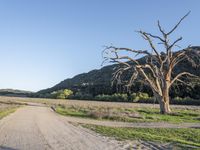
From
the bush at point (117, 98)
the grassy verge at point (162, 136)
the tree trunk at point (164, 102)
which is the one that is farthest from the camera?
the bush at point (117, 98)

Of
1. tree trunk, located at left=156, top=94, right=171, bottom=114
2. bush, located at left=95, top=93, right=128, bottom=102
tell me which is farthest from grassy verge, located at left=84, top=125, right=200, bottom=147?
bush, located at left=95, top=93, right=128, bottom=102

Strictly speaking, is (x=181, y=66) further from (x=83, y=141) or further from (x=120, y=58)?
(x=83, y=141)

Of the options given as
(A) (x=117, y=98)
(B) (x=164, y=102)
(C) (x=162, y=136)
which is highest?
(A) (x=117, y=98)

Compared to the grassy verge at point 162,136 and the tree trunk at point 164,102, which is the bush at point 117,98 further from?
the grassy verge at point 162,136

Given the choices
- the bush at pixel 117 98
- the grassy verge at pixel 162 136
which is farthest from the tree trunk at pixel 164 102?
the bush at pixel 117 98

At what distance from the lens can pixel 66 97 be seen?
108375 millimetres

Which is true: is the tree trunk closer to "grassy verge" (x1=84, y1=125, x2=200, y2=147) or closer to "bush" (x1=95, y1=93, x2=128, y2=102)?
"grassy verge" (x1=84, y1=125, x2=200, y2=147)

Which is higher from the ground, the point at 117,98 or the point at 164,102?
the point at 117,98

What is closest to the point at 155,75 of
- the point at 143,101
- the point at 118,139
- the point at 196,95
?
the point at 118,139

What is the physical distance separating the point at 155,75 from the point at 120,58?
405cm

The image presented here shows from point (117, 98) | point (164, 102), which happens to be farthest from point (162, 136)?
point (117, 98)

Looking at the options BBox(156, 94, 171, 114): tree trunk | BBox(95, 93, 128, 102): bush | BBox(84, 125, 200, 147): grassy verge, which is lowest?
BBox(84, 125, 200, 147): grassy verge

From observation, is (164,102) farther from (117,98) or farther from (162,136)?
(117,98)

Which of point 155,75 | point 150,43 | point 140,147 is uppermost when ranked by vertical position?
point 150,43
